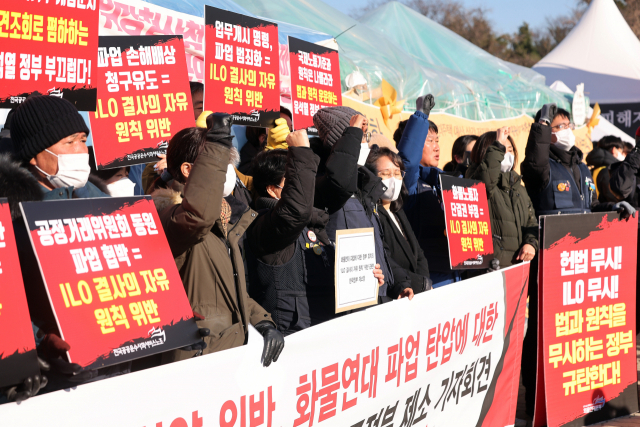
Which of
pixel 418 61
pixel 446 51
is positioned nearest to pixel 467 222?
pixel 418 61

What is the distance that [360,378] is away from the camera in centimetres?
268

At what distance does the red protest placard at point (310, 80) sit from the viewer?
426cm

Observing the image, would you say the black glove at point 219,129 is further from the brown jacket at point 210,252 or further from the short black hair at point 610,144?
the short black hair at point 610,144

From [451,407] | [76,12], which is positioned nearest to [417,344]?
[451,407]

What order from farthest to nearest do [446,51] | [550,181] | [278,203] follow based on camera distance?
[446,51], [550,181], [278,203]

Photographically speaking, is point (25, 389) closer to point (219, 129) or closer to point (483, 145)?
point (219, 129)

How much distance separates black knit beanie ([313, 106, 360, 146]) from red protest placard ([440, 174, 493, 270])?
2.99ft

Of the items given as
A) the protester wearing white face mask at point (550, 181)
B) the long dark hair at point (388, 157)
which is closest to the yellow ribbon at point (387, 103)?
the protester wearing white face mask at point (550, 181)

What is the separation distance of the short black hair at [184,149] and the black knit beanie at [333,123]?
0.92 metres

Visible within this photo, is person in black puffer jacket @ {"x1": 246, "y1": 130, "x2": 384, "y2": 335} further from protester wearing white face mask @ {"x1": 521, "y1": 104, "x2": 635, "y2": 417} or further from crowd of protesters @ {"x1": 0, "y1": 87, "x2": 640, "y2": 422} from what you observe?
protester wearing white face mask @ {"x1": 521, "y1": 104, "x2": 635, "y2": 417}

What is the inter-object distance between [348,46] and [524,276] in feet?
16.9

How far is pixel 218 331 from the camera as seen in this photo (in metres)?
2.28

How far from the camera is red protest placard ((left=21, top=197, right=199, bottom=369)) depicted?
170 cm

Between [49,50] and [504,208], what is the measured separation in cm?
303
